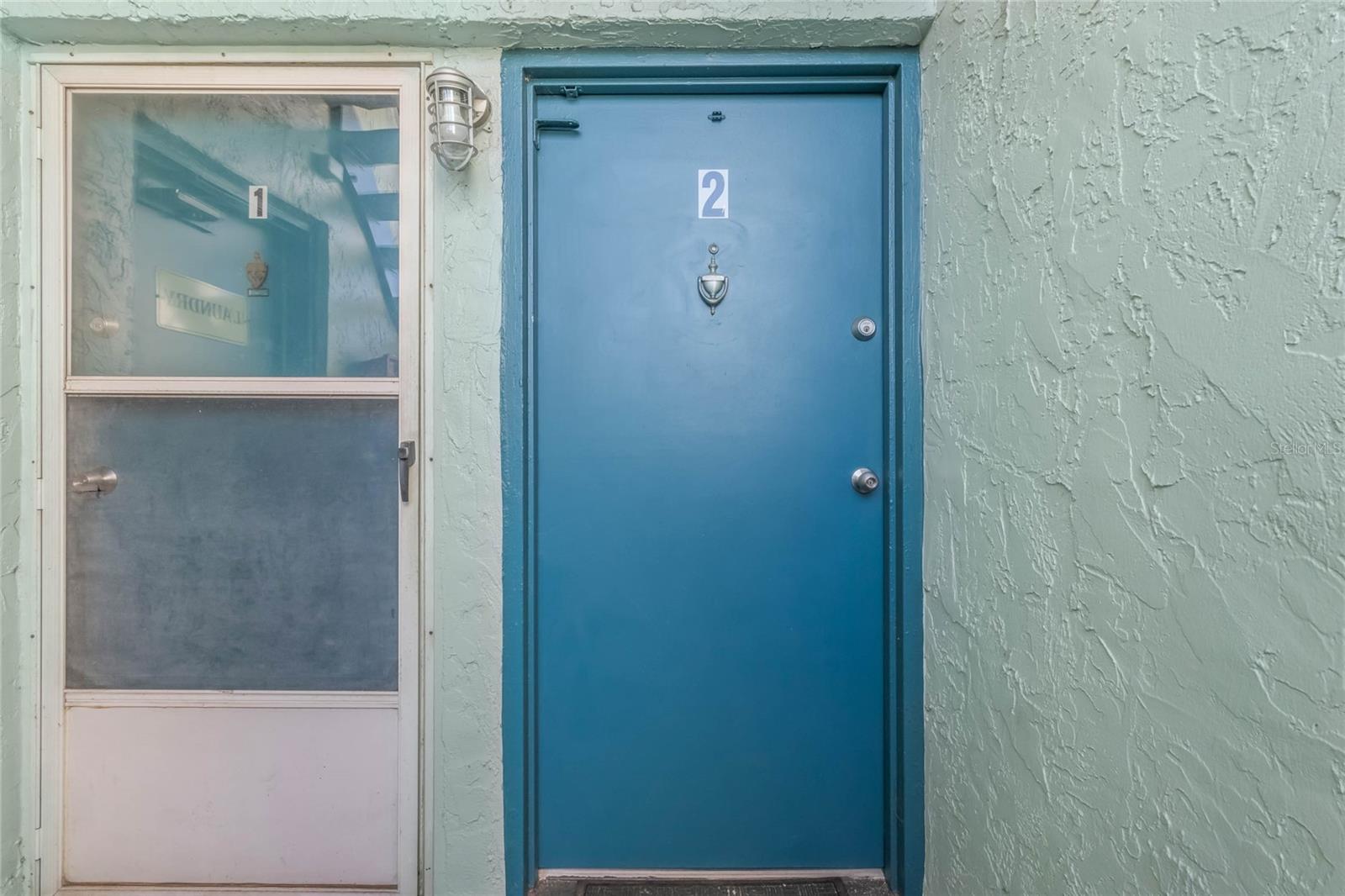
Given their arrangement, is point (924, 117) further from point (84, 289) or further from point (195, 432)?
point (84, 289)

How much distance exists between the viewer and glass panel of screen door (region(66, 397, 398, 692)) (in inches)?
55.9

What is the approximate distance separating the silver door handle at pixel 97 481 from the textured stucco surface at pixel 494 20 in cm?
110

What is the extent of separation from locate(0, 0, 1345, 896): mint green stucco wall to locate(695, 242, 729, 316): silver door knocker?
517 millimetres

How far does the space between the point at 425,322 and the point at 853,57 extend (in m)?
1.29

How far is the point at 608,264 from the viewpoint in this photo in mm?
1468

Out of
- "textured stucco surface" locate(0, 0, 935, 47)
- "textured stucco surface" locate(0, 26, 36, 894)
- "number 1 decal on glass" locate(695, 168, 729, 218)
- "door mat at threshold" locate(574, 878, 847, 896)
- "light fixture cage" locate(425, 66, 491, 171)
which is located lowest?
"door mat at threshold" locate(574, 878, 847, 896)

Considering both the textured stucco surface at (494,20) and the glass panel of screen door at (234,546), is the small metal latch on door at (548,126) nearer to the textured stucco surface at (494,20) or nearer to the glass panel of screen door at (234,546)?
the textured stucco surface at (494,20)

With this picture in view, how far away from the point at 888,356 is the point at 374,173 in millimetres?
1439

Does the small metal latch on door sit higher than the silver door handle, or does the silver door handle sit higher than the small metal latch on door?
the small metal latch on door

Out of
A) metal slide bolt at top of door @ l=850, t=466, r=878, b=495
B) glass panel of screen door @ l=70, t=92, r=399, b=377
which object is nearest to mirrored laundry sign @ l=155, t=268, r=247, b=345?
glass panel of screen door @ l=70, t=92, r=399, b=377

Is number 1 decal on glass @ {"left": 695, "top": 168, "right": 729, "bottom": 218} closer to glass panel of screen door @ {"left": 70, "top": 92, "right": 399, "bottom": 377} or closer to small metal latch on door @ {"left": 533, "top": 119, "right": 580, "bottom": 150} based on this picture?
small metal latch on door @ {"left": 533, "top": 119, "right": 580, "bottom": 150}

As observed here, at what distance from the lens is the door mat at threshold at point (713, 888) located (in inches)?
55.8

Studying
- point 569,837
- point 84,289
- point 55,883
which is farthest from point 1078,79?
point 55,883

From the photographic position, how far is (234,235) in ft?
4.68
